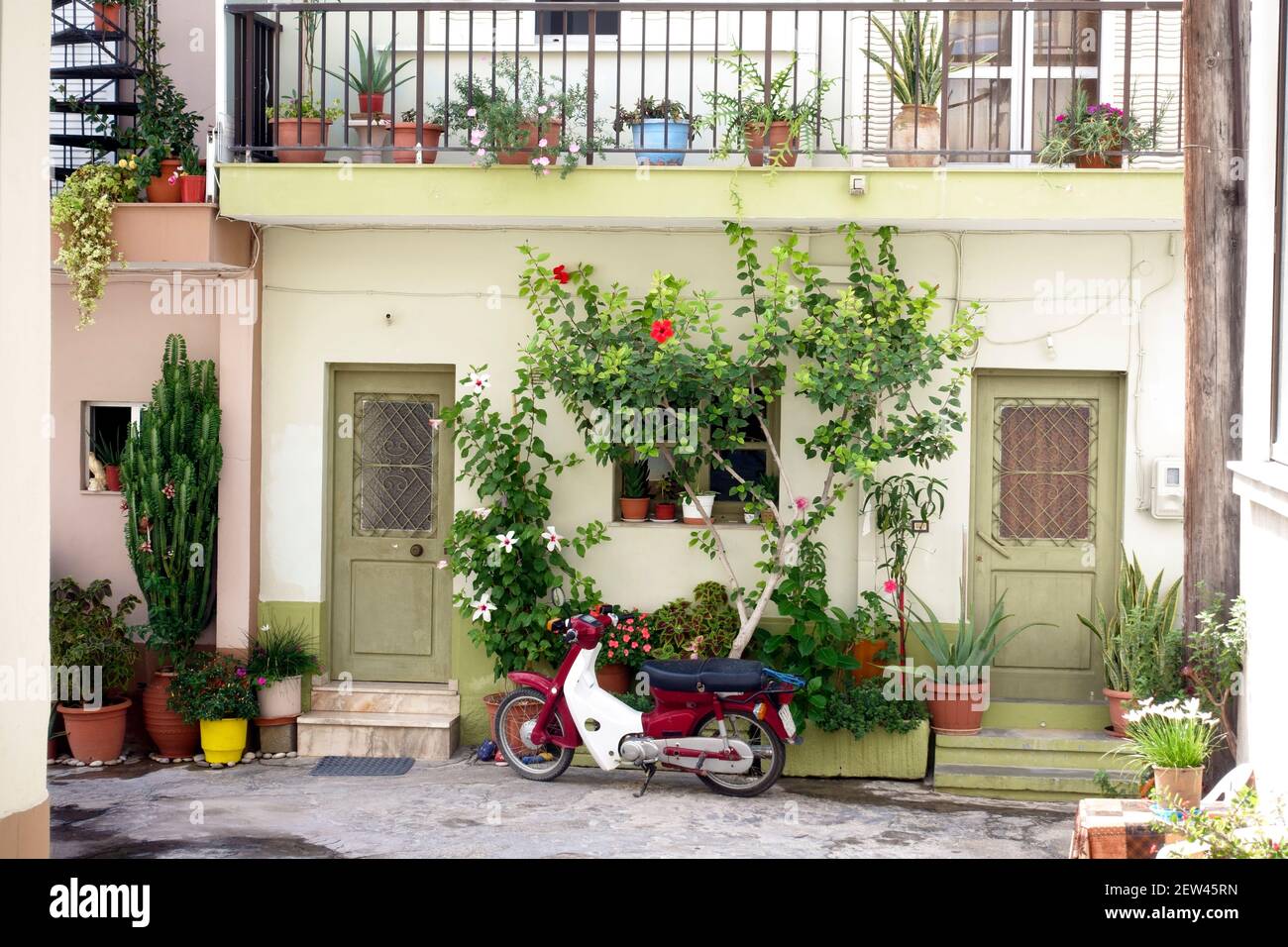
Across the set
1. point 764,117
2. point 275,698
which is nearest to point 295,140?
point 764,117

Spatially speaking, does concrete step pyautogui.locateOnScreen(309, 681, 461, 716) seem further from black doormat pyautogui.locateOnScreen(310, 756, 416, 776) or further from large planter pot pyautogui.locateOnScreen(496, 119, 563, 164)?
large planter pot pyautogui.locateOnScreen(496, 119, 563, 164)

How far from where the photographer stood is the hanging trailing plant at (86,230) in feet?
29.0

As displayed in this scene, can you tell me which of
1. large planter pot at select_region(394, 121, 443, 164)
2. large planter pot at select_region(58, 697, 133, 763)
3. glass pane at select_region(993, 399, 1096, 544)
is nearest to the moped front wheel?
large planter pot at select_region(58, 697, 133, 763)

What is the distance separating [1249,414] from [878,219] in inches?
131

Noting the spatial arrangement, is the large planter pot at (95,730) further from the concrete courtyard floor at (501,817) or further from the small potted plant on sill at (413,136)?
the small potted plant on sill at (413,136)

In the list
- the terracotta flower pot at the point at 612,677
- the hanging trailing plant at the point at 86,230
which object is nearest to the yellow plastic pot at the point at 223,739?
the terracotta flower pot at the point at 612,677

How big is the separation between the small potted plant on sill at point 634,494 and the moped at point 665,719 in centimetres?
107

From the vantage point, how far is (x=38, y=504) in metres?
5.04

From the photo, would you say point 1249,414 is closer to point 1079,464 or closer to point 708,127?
point 1079,464

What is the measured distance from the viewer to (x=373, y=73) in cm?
921

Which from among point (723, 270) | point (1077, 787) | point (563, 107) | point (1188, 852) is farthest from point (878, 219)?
point (1188, 852)

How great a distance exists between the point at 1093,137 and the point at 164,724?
698cm

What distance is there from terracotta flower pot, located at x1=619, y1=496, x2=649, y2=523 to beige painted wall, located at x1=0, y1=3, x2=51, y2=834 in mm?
4775

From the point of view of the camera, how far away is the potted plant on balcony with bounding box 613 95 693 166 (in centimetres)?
893
